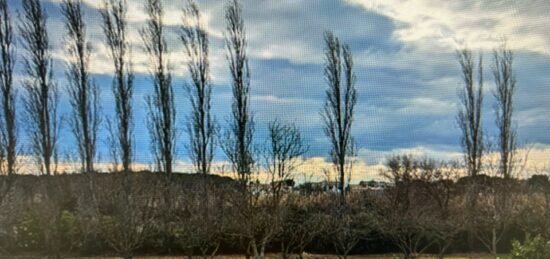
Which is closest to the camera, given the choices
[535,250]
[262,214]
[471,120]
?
[535,250]

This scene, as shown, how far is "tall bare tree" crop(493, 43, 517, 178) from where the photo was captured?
1198 centimetres

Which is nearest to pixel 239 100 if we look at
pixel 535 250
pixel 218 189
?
pixel 218 189

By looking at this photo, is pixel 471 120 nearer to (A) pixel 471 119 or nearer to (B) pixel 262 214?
Result: (A) pixel 471 119

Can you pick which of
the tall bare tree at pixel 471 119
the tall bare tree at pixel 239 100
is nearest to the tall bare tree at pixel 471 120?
the tall bare tree at pixel 471 119

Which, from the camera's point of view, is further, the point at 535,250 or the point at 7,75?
the point at 7,75

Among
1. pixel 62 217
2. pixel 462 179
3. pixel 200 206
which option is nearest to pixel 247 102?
pixel 200 206

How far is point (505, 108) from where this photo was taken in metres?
12.7

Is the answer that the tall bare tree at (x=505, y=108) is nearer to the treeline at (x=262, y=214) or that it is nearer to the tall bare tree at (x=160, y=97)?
the treeline at (x=262, y=214)

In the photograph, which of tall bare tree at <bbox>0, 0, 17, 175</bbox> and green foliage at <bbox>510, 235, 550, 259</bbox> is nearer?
green foliage at <bbox>510, 235, 550, 259</bbox>

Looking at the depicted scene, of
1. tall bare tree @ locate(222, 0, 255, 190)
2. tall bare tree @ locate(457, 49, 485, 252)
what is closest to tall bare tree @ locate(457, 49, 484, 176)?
tall bare tree @ locate(457, 49, 485, 252)

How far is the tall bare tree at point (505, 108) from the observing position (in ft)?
39.3

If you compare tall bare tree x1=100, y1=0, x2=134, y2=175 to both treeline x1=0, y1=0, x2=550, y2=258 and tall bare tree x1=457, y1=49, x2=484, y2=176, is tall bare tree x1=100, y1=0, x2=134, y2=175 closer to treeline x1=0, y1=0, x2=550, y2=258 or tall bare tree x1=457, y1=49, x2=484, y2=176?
treeline x1=0, y1=0, x2=550, y2=258

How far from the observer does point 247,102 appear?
1141cm

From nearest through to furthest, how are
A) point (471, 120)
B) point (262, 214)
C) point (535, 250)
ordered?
point (535, 250) → point (262, 214) → point (471, 120)
